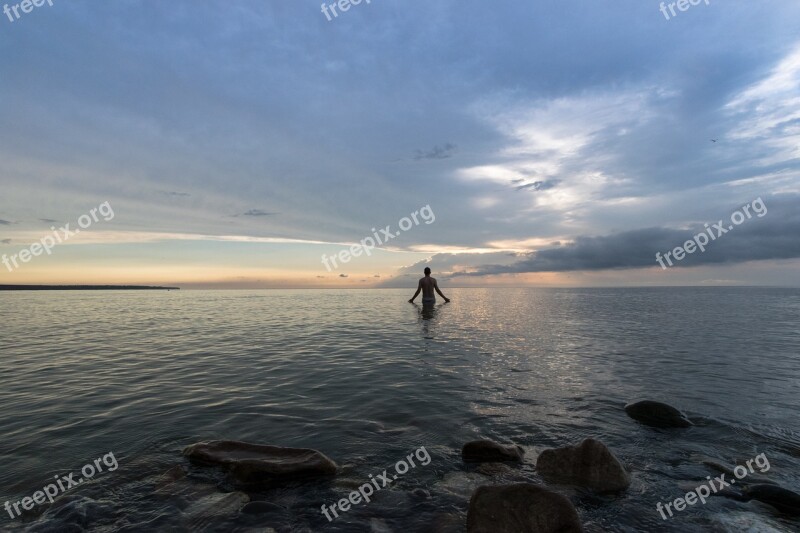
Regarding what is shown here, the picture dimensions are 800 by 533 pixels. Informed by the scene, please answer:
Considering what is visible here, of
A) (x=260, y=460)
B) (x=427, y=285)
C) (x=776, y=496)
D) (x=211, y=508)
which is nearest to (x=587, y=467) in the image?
(x=776, y=496)

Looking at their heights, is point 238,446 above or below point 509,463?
above

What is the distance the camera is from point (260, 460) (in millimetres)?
7090

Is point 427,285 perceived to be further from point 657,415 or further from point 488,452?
point 488,452

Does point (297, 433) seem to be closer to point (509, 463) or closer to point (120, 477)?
point (120, 477)

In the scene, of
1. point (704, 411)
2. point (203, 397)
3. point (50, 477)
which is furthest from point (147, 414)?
point (704, 411)

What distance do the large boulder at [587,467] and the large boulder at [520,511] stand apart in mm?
1549

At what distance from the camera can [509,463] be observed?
7.45m

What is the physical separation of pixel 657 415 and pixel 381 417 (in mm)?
7188

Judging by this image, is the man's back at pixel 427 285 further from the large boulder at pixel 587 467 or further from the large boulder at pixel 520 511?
the large boulder at pixel 520 511

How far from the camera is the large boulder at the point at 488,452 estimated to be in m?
7.60

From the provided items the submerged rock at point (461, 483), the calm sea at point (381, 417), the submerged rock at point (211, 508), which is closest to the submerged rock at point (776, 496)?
the calm sea at point (381, 417)

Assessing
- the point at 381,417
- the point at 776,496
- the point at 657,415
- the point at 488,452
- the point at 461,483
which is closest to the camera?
the point at 776,496

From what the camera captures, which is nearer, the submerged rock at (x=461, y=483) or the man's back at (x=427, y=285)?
the submerged rock at (x=461, y=483)

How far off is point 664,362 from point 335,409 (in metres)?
14.8
